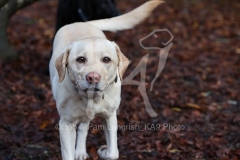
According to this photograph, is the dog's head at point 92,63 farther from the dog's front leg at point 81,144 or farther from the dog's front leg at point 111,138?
the dog's front leg at point 81,144

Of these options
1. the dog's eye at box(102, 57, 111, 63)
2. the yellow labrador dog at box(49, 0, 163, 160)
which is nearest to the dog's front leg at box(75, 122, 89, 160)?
the yellow labrador dog at box(49, 0, 163, 160)

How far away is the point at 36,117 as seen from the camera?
5.88 m

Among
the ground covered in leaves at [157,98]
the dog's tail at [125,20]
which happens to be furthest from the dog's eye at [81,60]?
the ground covered in leaves at [157,98]

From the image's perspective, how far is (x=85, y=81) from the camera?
3.67 metres

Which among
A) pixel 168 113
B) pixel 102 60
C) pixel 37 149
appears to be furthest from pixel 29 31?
pixel 102 60

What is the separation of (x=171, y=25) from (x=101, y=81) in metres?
7.71

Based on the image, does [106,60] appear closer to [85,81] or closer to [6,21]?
[85,81]

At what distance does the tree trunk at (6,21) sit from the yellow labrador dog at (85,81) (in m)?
2.44

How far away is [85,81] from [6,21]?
395cm

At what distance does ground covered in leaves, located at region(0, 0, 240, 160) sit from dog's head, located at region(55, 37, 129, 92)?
1295 mm

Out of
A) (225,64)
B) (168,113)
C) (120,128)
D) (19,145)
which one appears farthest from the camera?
(225,64)

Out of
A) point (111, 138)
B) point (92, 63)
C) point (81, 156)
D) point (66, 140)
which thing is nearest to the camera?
point (92, 63)

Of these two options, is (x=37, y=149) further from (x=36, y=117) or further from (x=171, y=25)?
(x=171, y=25)

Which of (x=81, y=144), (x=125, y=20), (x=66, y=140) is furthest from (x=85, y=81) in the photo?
(x=125, y=20)
